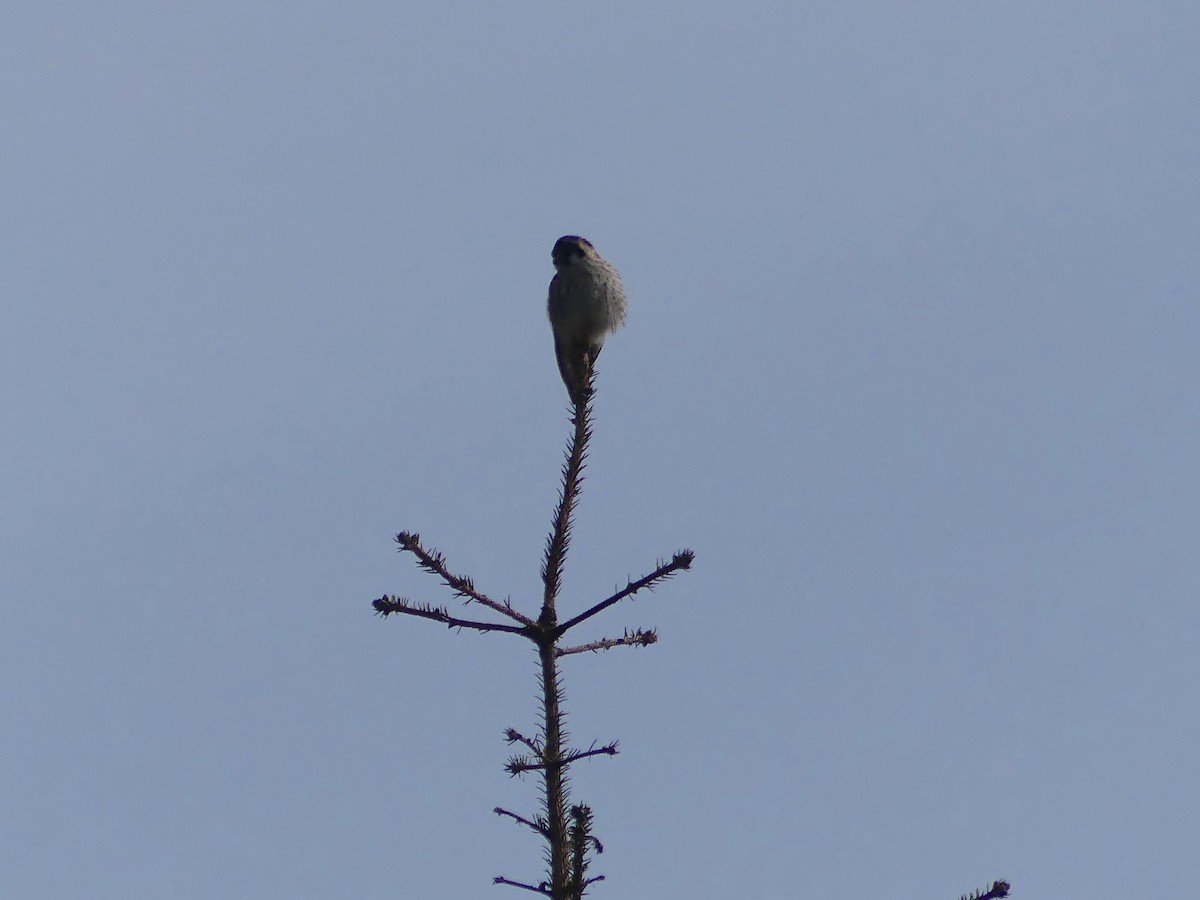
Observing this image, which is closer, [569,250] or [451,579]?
[451,579]

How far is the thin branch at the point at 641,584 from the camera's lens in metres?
3.42

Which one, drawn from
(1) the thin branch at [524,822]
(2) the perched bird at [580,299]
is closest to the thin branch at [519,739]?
(1) the thin branch at [524,822]

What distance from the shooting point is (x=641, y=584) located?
11.4ft

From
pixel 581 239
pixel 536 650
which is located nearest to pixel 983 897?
pixel 536 650

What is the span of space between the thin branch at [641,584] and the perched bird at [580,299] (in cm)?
517

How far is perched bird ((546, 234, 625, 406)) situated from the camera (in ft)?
28.9

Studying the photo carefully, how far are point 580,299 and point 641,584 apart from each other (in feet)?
18.1

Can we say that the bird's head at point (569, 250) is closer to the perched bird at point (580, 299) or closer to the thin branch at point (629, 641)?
the perched bird at point (580, 299)

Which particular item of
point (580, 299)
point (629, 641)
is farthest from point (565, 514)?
point (580, 299)

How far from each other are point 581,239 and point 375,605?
6.41 m

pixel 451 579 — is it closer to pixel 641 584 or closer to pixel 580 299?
pixel 641 584

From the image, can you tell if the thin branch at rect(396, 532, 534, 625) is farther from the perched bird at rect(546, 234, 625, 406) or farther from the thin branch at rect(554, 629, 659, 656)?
the perched bird at rect(546, 234, 625, 406)

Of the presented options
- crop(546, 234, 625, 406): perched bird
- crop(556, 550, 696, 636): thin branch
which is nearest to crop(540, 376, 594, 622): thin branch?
crop(556, 550, 696, 636): thin branch

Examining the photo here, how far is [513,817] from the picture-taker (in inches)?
131
